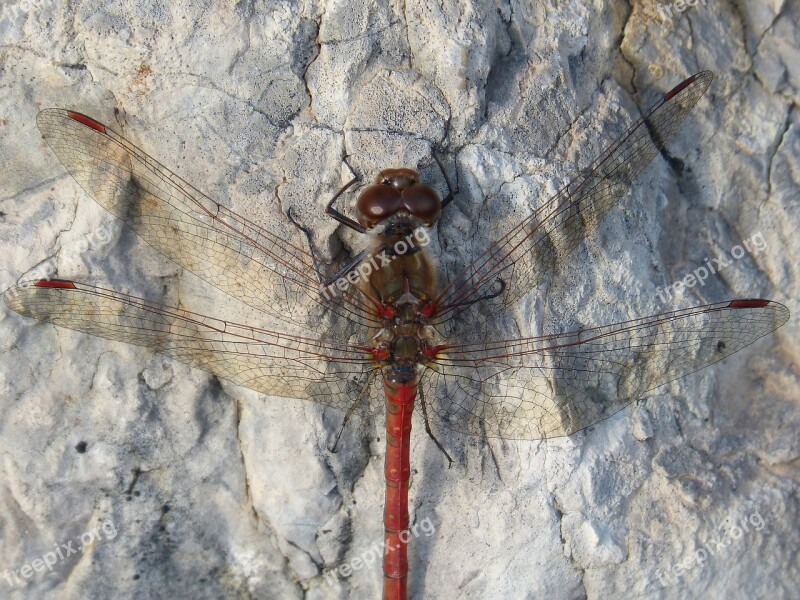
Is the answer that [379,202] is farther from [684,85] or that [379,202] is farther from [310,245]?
[684,85]

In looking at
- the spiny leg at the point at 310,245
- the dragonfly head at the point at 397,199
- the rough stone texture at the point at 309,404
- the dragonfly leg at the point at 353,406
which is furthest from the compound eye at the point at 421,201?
the dragonfly leg at the point at 353,406

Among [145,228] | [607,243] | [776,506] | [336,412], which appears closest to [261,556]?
[336,412]

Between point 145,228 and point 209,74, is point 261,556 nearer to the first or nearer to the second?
point 145,228

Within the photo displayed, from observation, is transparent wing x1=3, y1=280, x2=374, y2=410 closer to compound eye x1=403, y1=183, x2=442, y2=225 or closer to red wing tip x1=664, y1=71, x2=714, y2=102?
compound eye x1=403, y1=183, x2=442, y2=225

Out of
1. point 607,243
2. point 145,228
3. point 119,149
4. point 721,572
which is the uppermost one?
point 119,149

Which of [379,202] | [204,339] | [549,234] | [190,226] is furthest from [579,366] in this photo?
[190,226]

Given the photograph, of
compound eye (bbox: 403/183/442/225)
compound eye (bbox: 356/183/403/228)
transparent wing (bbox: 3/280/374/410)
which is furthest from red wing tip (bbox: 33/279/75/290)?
compound eye (bbox: 403/183/442/225)
